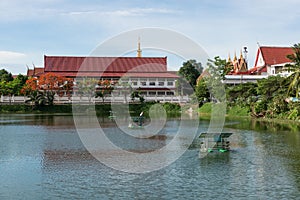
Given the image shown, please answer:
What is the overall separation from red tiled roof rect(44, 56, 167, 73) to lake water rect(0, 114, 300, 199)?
48565mm

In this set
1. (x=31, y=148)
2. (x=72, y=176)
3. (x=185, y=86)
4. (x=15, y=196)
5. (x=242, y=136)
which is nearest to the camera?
(x=15, y=196)

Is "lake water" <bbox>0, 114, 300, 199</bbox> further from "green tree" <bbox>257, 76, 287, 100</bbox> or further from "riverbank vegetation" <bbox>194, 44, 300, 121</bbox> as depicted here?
"green tree" <bbox>257, 76, 287, 100</bbox>

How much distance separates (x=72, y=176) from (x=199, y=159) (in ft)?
16.2

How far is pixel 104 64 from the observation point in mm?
68688

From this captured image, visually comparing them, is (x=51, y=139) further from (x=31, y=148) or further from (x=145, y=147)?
(x=145, y=147)

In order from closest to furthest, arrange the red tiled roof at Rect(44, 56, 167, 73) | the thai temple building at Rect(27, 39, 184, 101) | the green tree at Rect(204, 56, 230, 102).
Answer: the green tree at Rect(204, 56, 230, 102) < the thai temple building at Rect(27, 39, 184, 101) < the red tiled roof at Rect(44, 56, 167, 73)

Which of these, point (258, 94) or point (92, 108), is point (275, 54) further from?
point (92, 108)

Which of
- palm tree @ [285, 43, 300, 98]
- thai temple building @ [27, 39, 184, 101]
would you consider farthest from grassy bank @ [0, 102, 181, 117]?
palm tree @ [285, 43, 300, 98]

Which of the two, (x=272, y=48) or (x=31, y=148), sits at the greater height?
(x=272, y=48)

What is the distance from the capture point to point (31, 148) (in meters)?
19.4

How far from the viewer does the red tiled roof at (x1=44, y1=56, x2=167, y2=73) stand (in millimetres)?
67750

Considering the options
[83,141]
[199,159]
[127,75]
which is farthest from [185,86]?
[199,159]

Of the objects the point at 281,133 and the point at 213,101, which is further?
the point at 213,101

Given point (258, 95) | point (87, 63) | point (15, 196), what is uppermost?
point (87, 63)
